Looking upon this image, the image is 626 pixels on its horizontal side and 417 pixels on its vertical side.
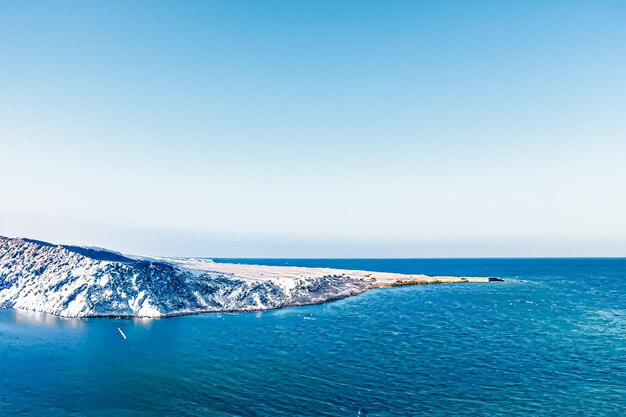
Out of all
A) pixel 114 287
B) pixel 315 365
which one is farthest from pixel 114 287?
pixel 315 365

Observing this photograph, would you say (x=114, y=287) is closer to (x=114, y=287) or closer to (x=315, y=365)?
(x=114, y=287)

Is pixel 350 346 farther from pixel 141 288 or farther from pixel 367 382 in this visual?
pixel 141 288

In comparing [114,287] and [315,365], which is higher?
[114,287]

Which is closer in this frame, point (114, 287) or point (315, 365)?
point (315, 365)

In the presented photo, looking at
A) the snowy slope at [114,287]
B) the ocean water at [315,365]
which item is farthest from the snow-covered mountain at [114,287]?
the ocean water at [315,365]

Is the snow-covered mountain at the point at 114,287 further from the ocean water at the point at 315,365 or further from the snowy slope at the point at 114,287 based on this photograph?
the ocean water at the point at 315,365

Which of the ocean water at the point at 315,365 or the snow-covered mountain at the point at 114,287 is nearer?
the ocean water at the point at 315,365

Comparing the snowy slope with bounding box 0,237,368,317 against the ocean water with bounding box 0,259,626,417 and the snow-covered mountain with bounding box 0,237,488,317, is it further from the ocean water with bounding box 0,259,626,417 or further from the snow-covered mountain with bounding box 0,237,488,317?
the ocean water with bounding box 0,259,626,417

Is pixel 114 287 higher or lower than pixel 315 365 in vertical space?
higher
